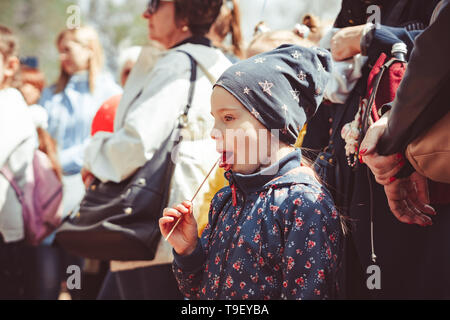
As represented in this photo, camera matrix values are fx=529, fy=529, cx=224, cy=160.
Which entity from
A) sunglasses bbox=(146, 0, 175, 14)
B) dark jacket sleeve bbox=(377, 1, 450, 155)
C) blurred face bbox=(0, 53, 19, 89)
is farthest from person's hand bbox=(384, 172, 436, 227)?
blurred face bbox=(0, 53, 19, 89)

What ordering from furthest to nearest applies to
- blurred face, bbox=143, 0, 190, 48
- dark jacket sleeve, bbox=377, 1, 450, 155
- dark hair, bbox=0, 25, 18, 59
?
dark hair, bbox=0, 25, 18, 59, blurred face, bbox=143, 0, 190, 48, dark jacket sleeve, bbox=377, 1, 450, 155

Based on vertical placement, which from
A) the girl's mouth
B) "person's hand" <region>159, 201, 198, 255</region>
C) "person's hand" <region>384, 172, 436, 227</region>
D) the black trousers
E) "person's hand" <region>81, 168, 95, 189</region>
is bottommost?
the black trousers

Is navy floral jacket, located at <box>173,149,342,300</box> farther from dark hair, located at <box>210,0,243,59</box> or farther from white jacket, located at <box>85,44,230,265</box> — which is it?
dark hair, located at <box>210,0,243,59</box>

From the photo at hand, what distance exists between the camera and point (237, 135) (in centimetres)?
175

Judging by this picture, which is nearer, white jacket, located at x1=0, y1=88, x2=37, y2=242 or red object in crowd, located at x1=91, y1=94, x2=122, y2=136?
red object in crowd, located at x1=91, y1=94, x2=122, y2=136

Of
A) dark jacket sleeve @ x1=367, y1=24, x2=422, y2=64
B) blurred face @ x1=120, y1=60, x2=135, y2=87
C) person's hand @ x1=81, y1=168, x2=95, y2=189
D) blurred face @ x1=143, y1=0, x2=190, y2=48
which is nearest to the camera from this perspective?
dark jacket sleeve @ x1=367, y1=24, x2=422, y2=64

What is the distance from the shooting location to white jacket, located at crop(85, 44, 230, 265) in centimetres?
262

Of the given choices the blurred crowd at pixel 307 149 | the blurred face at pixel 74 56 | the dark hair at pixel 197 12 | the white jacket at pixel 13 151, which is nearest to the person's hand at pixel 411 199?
the blurred crowd at pixel 307 149

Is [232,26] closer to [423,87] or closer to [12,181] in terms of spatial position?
[12,181]

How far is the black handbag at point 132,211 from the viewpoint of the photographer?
8.50ft

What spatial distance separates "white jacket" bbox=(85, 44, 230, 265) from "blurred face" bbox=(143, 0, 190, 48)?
0.26 m

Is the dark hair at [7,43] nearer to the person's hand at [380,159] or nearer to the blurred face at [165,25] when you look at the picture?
the blurred face at [165,25]

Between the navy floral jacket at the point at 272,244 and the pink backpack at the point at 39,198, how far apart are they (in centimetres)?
196

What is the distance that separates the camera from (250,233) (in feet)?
5.45
